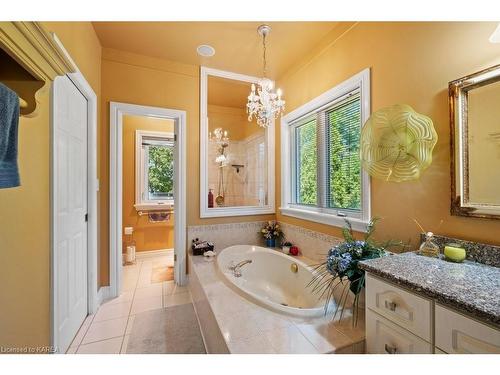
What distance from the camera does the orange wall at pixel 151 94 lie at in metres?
2.38

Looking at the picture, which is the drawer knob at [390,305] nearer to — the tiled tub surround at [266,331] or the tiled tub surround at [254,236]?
the tiled tub surround at [266,331]

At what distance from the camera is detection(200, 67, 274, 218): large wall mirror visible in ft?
9.17

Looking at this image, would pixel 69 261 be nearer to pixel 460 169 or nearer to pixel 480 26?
pixel 460 169

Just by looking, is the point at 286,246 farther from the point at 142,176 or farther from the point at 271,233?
the point at 142,176

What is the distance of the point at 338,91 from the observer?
6.63 feet

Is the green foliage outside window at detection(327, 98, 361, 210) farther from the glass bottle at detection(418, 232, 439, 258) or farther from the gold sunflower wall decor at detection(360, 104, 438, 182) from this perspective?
the glass bottle at detection(418, 232, 439, 258)

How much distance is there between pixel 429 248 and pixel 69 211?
8.06 ft

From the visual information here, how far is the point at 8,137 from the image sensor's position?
70 centimetres

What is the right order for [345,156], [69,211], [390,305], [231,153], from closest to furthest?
[390,305] < [69,211] < [345,156] < [231,153]

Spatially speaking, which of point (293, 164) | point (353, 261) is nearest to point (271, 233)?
point (293, 164)

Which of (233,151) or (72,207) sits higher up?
(233,151)

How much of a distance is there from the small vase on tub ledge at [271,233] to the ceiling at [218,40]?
2.08 meters
